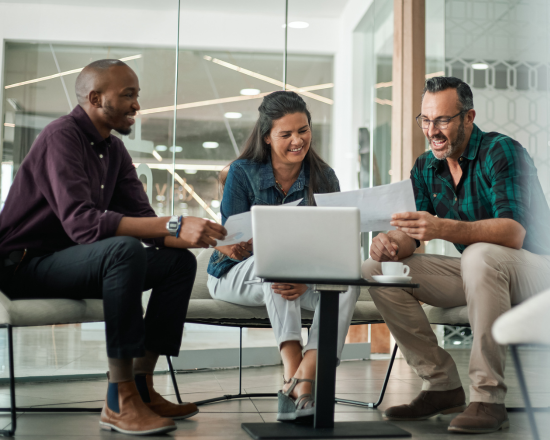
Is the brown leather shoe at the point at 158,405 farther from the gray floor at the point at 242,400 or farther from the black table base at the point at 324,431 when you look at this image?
the black table base at the point at 324,431

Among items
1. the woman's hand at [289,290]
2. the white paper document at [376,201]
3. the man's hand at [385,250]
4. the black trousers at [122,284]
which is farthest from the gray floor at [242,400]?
the white paper document at [376,201]

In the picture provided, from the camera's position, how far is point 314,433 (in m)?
1.65

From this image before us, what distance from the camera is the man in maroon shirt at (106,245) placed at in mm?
1701

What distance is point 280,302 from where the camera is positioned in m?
1.97

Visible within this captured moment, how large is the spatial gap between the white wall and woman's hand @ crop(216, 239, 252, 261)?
1880 millimetres

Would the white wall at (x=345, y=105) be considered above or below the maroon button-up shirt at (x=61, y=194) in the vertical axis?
above

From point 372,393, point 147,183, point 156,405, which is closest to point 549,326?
point 156,405

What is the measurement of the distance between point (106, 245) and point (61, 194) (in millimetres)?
224

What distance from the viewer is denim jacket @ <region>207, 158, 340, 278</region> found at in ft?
7.59

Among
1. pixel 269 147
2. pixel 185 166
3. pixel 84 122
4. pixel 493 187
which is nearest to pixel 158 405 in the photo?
pixel 84 122

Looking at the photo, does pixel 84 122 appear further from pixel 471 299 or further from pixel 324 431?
pixel 471 299

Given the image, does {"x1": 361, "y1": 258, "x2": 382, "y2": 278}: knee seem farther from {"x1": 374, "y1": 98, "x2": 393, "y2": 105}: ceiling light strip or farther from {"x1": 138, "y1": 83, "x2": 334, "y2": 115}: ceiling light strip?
{"x1": 374, "y1": 98, "x2": 393, "y2": 105}: ceiling light strip

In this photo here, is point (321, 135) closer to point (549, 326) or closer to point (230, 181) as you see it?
point (230, 181)

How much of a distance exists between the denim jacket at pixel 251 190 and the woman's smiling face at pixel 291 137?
0.26 feet
